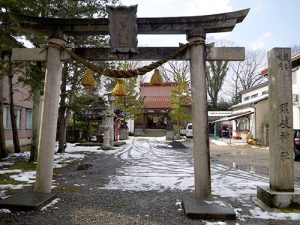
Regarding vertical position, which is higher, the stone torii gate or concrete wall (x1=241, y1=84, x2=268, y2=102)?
concrete wall (x1=241, y1=84, x2=268, y2=102)

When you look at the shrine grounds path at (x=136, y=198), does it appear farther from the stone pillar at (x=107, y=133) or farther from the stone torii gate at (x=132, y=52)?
the stone pillar at (x=107, y=133)

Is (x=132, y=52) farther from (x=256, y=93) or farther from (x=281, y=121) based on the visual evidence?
(x=256, y=93)

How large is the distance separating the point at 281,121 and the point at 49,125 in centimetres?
541

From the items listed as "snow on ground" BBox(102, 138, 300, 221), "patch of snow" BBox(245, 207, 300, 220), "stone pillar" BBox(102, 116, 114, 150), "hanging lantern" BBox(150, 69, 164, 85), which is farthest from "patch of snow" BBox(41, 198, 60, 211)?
"stone pillar" BBox(102, 116, 114, 150)

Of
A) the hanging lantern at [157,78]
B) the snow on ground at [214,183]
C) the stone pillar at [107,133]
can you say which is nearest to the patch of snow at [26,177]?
the snow on ground at [214,183]

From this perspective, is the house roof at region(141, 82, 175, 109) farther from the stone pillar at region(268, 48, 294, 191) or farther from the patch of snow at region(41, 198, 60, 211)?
the patch of snow at region(41, 198, 60, 211)

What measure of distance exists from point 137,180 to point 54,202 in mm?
3421

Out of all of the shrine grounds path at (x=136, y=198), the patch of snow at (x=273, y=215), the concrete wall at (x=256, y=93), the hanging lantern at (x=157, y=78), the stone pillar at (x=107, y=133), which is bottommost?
the shrine grounds path at (x=136, y=198)

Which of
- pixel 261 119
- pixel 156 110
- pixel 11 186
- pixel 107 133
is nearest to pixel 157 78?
pixel 11 186

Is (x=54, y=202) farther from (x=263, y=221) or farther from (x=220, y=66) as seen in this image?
(x=220, y=66)

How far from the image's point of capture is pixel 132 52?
652cm

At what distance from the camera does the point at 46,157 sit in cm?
642

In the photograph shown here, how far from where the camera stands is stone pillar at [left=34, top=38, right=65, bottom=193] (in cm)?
641

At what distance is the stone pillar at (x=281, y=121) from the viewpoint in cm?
615
